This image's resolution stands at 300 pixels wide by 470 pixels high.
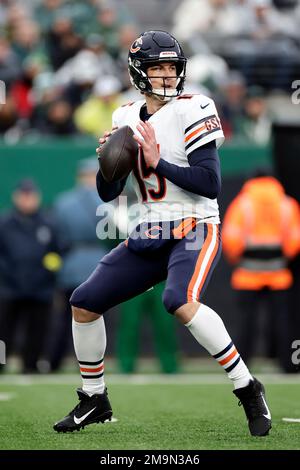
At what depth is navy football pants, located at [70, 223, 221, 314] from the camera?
5059mm

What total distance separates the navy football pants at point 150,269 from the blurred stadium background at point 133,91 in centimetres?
319

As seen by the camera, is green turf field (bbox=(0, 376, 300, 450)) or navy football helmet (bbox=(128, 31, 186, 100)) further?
navy football helmet (bbox=(128, 31, 186, 100))

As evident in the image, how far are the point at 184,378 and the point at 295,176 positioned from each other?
95.5 inches

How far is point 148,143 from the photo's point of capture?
201 inches

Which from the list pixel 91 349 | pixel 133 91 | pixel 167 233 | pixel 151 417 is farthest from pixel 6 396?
pixel 133 91

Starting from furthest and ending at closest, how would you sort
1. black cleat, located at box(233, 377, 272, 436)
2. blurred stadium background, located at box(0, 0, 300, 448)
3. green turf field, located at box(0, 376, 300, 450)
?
1. blurred stadium background, located at box(0, 0, 300, 448)
2. black cleat, located at box(233, 377, 272, 436)
3. green turf field, located at box(0, 376, 300, 450)

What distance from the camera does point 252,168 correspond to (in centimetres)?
1097

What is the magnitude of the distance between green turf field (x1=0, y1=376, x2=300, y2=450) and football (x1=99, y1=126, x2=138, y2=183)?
1.23 metres

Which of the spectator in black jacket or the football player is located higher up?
the football player

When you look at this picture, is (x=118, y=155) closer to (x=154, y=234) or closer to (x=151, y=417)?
(x=154, y=234)

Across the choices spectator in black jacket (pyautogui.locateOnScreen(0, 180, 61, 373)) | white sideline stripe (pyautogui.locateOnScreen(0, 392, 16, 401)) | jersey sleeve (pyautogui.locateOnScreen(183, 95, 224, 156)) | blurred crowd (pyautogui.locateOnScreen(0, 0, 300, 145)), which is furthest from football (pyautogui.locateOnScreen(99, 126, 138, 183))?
blurred crowd (pyautogui.locateOnScreen(0, 0, 300, 145))

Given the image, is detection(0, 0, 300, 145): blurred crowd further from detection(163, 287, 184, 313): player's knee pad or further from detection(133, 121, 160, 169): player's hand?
detection(163, 287, 184, 313): player's knee pad

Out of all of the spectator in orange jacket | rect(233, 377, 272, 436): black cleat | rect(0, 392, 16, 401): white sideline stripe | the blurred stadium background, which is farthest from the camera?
the blurred stadium background

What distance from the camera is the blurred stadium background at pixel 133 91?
10.9 metres
